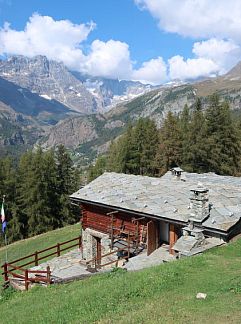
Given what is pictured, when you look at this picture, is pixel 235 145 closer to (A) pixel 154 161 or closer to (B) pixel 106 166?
(A) pixel 154 161

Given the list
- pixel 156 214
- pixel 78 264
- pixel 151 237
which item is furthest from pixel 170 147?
pixel 156 214

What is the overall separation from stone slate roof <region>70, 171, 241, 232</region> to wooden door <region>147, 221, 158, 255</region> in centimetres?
85

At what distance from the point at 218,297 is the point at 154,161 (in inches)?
2010

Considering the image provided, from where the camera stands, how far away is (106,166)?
257 ft

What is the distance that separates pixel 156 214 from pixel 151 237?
166 cm

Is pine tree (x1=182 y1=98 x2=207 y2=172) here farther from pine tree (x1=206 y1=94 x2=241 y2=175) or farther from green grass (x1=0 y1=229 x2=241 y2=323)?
green grass (x1=0 y1=229 x2=241 y2=323)

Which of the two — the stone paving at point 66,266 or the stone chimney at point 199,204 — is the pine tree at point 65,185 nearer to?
the stone paving at point 66,266

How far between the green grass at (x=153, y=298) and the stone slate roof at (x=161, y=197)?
3.51 meters

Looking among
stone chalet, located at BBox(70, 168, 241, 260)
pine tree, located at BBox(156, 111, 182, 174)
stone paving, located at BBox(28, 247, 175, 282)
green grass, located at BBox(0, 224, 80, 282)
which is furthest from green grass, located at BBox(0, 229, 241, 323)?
pine tree, located at BBox(156, 111, 182, 174)

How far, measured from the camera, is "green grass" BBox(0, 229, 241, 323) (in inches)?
440

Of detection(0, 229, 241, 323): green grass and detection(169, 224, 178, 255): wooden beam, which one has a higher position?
detection(0, 229, 241, 323): green grass

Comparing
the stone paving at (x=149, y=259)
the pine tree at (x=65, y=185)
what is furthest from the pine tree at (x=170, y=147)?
the stone paving at (x=149, y=259)

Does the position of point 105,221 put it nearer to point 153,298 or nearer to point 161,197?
point 161,197

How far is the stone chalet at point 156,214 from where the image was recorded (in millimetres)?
20031
